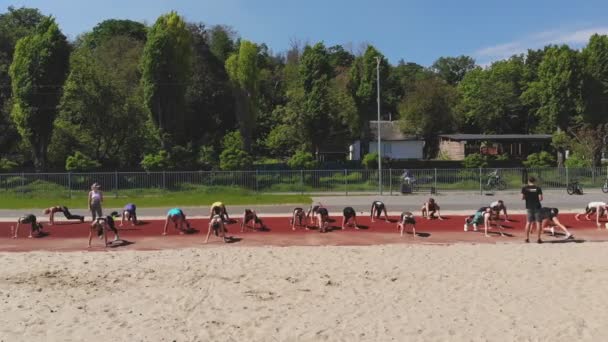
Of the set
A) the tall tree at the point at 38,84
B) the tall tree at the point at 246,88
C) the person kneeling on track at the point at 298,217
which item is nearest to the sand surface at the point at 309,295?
the person kneeling on track at the point at 298,217

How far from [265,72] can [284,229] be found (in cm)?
4879

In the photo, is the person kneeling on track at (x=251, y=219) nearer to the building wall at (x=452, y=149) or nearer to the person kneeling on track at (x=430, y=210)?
the person kneeling on track at (x=430, y=210)

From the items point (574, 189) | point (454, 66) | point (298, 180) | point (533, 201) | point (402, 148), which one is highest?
point (454, 66)

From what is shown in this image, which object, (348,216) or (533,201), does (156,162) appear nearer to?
(348,216)

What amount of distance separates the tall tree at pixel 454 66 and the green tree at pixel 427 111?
45445 mm

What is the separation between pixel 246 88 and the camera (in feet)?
163

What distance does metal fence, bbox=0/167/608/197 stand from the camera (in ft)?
118

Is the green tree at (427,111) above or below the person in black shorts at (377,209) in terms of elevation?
above

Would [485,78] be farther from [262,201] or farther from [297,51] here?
[262,201]

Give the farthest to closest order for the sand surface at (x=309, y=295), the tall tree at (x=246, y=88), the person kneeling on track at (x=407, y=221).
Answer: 1. the tall tree at (x=246, y=88)
2. the person kneeling on track at (x=407, y=221)
3. the sand surface at (x=309, y=295)

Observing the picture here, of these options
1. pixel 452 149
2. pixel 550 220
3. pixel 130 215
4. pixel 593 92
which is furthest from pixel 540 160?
pixel 130 215

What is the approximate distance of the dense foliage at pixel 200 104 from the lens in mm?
40688

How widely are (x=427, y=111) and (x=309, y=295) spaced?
184ft

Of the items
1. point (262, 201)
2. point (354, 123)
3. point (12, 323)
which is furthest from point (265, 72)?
point (12, 323)
